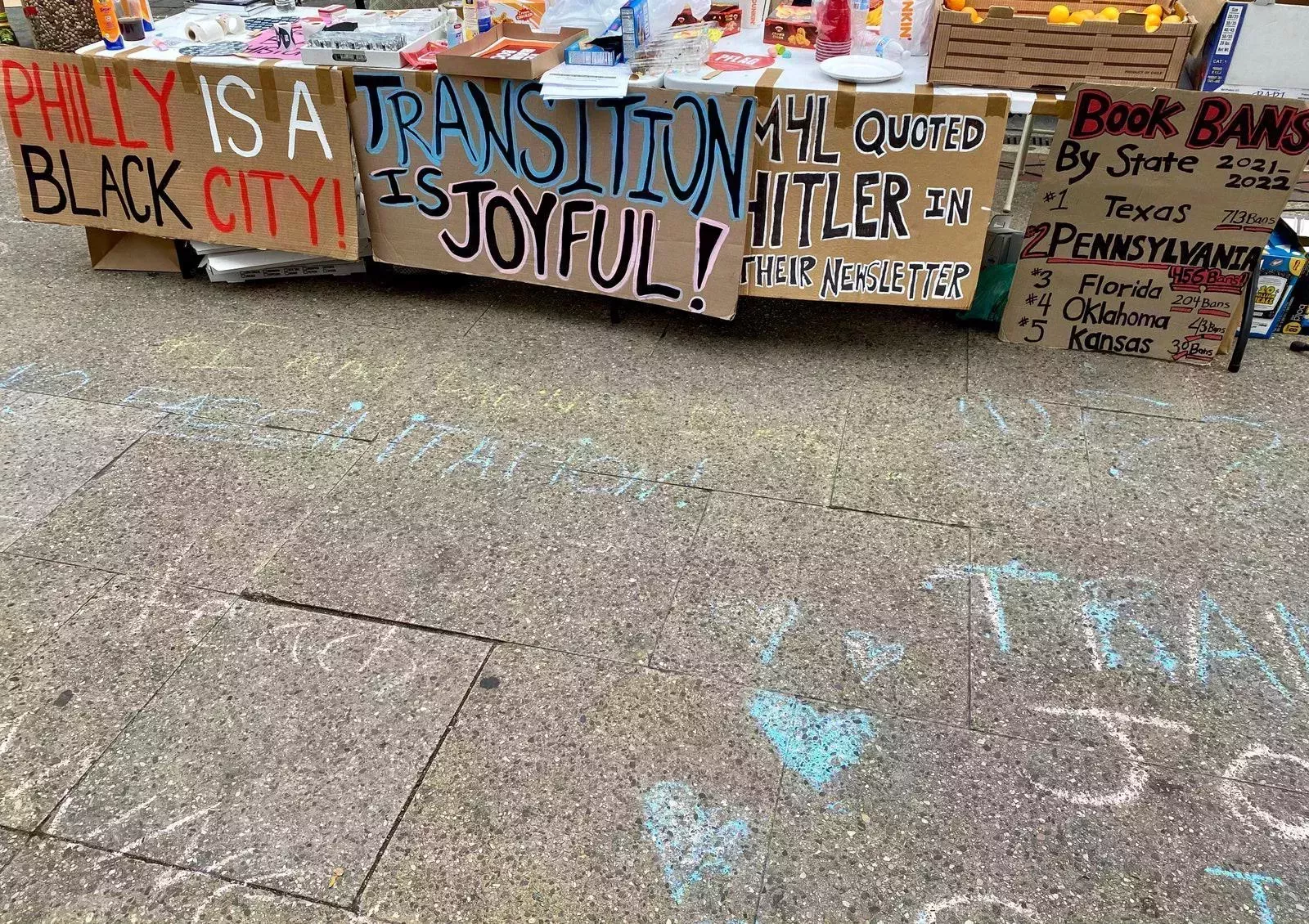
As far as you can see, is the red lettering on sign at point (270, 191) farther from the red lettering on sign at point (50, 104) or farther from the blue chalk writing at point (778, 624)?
the blue chalk writing at point (778, 624)

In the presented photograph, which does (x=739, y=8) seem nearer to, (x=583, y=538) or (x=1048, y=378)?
(x=1048, y=378)

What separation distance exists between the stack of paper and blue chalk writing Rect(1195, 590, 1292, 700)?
2842 mm

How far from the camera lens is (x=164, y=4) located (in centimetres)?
761

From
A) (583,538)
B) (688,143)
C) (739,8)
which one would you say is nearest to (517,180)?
(688,143)

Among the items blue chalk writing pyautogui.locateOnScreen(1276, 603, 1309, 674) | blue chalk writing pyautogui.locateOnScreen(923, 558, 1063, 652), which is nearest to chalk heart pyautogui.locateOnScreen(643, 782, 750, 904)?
blue chalk writing pyautogui.locateOnScreen(923, 558, 1063, 652)

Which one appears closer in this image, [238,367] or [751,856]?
[751,856]

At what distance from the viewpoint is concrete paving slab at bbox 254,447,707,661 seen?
9.84ft

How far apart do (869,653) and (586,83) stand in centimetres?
258

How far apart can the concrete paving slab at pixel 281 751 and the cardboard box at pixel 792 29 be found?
3.16 m

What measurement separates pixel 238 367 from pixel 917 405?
117 inches

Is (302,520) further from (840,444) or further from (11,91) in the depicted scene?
(11,91)

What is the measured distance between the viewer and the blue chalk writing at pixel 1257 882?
2203 mm

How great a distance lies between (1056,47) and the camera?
3703 millimetres

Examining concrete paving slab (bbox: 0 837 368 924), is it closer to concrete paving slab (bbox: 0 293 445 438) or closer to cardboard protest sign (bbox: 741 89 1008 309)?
concrete paving slab (bbox: 0 293 445 438)
